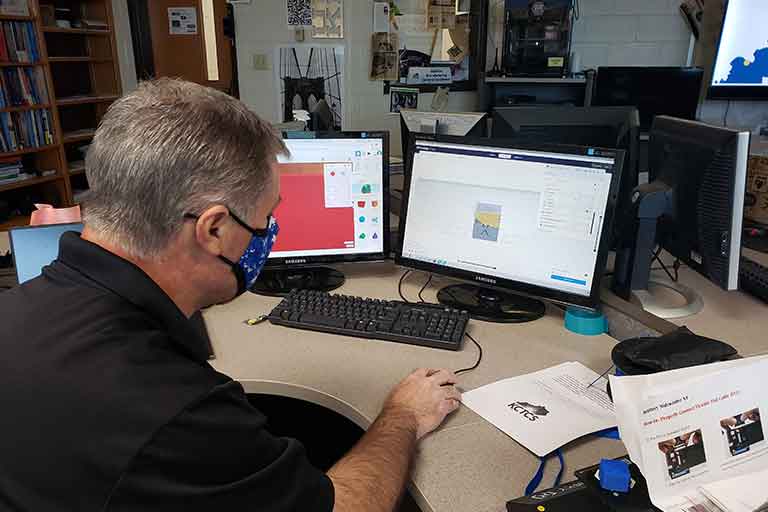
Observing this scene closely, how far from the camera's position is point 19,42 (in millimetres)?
3992

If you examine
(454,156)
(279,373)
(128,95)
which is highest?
(128,95)

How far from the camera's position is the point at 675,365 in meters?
1.03

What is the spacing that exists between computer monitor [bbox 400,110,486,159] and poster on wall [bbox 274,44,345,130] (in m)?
2.20

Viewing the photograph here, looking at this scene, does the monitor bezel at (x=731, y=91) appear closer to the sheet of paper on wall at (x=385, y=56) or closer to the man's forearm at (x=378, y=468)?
the sheet of paper on wall at (x=385, y=56)

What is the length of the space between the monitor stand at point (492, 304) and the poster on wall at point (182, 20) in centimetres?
382

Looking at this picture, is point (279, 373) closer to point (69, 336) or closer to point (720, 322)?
point (69, 336)

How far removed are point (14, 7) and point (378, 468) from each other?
4326 mm

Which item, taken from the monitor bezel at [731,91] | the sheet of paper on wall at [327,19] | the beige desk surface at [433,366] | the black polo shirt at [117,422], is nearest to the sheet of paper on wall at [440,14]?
the sheet of paper on wall at [327,19]

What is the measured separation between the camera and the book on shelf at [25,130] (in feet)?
13.2

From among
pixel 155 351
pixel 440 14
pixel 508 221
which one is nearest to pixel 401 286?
pixel 508 221

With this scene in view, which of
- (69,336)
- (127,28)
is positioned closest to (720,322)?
(69,336)

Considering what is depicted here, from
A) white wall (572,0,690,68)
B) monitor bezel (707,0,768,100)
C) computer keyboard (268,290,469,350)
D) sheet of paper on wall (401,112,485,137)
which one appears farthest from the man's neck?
white wall (572,0,690,68)

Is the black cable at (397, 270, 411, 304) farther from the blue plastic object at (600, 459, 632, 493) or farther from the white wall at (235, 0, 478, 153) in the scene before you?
the white wall at (235, 0, 478, 153)

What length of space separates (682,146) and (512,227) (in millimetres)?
453
